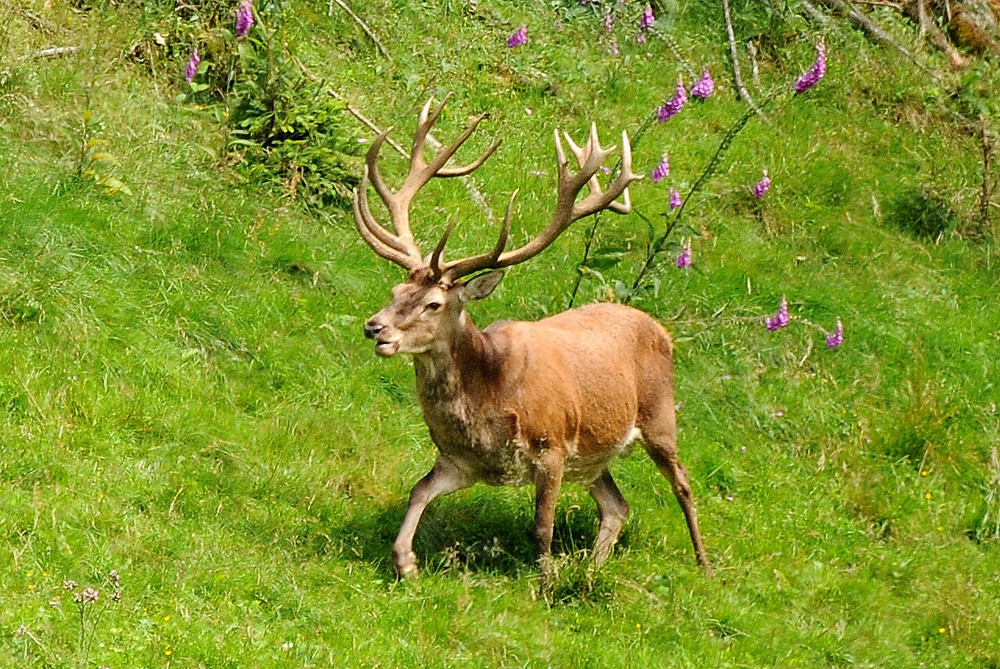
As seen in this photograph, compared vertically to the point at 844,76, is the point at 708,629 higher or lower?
lower

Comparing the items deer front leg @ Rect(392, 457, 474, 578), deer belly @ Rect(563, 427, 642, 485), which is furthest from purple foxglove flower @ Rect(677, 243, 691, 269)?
deer front leg @ Rect(392, 457, 474, 578)

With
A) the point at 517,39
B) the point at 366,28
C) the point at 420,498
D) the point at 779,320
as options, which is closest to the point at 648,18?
the point at 517,39

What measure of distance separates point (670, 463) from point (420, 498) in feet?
5.74

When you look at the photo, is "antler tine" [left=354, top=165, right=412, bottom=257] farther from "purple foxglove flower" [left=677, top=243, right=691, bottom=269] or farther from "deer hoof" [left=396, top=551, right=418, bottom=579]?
"purple foxglove flower" [left=677, top=243, right=691, bottom=269]

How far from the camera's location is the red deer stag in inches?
302

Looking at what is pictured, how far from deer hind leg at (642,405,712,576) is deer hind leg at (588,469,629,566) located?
0.96 ft

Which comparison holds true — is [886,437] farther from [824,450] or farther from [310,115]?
[310,115]

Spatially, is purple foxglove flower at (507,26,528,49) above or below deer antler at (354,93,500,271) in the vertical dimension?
below

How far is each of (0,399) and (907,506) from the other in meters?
5.74

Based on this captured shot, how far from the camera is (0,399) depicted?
8.01 meters

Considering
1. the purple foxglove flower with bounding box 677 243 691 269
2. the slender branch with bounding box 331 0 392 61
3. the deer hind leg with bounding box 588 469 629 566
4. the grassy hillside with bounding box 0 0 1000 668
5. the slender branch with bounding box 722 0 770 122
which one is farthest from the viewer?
the slender branch with bounding box 722 0 770 122

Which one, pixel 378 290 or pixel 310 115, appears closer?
pixel 378 290

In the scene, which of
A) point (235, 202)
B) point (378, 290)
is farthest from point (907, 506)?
point (235, 202)

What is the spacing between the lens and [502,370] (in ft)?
26.0
